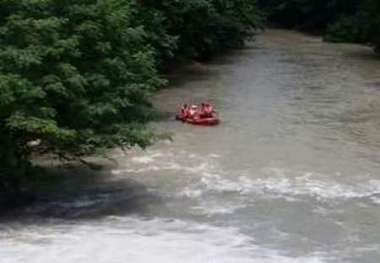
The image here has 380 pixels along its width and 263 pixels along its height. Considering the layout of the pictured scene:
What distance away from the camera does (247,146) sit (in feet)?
45.3

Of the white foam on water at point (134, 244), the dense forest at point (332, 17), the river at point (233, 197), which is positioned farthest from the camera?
the dense forest at point (332, 17)

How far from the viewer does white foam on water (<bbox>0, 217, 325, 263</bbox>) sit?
8367 millimetres

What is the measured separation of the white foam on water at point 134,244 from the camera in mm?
8367

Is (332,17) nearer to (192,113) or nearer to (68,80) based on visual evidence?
(192,113)

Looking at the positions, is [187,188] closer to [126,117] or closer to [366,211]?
[126,117]

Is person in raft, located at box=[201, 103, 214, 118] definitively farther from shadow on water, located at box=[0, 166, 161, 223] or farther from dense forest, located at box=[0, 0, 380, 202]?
dense forest, located at box=[0, 0, 380, 202]

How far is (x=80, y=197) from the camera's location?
428 inches

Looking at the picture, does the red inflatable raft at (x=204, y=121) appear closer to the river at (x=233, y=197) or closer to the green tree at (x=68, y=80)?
the river at (x=233, y=197)

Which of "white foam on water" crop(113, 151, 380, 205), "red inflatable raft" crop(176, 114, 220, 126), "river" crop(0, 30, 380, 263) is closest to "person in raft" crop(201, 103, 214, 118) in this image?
"red inflatable raft" crop(176, 114, 220, 126)

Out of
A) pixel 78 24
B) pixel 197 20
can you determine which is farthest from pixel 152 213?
pixel 197 20

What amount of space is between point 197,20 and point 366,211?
13.3 m

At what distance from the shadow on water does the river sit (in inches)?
0.9

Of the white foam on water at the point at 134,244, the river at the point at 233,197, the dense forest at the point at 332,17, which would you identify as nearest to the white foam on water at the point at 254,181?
the river at the point at 233,197

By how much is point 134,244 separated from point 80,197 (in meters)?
2.16
